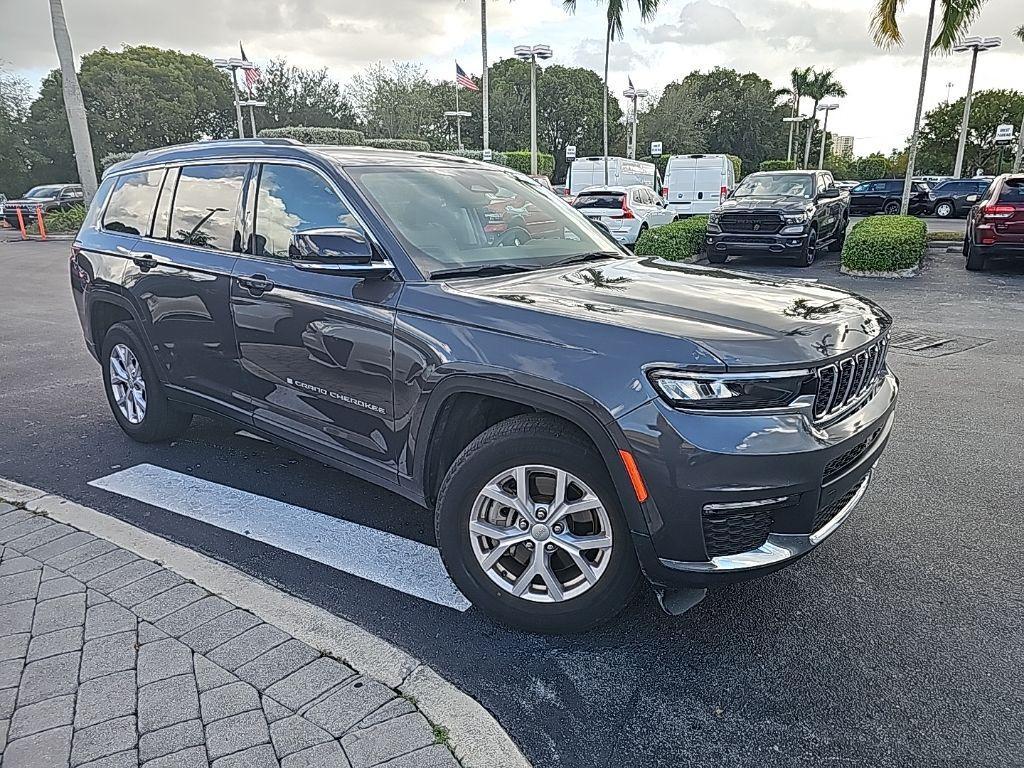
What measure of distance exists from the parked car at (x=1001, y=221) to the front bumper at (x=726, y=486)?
38.9 ft

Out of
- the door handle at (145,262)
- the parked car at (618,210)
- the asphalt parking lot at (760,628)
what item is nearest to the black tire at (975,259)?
the parked car at (618,210)

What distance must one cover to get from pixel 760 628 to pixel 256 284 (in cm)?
284

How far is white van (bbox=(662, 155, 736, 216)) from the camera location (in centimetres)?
2175

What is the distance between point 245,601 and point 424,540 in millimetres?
950

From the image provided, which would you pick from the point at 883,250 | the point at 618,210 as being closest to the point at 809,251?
the point at 883,250

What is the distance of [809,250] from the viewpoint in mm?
13711

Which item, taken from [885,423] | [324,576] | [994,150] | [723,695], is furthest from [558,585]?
[994,150]

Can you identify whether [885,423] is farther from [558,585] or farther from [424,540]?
[424,540]

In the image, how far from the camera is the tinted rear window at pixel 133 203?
461cm

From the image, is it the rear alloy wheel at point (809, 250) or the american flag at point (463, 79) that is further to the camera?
the american flag at point (463, 79)

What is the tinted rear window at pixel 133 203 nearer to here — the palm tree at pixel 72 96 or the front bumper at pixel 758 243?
the front bumper at pixel 758 243

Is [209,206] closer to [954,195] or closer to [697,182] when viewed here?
[697,182]

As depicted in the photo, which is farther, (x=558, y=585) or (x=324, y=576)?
(x=324, y=576)

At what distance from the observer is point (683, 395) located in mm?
2436
